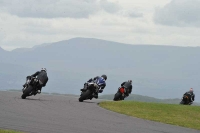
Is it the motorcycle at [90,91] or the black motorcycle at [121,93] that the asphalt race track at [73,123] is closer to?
the motorcycle at [90,91]

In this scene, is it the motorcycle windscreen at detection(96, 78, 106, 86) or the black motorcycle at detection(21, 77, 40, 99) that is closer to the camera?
the black motorcycle at detection(21, 77, 40, 99)

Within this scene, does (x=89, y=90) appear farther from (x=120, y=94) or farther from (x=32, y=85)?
(x=120, y=94)

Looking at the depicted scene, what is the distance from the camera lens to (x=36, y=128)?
51.1 feet

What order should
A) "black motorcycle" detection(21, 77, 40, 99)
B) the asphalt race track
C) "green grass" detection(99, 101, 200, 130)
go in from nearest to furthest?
1. the asphalt race track
2. "green grass" detection(99, 101, 200, 130)
3. "black motorcycle" detection(21, 77, 40, 99)

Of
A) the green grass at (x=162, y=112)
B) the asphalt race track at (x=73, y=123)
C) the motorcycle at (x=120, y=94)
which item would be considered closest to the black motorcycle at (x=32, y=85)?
the green grass at (x=162, y=112)

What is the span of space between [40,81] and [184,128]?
1084cm

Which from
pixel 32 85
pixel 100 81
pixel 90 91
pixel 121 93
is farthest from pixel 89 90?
pixel 121 93

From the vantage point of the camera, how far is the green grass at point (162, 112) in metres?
22.5

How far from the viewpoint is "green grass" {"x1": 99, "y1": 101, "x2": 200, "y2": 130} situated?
73.9 feet

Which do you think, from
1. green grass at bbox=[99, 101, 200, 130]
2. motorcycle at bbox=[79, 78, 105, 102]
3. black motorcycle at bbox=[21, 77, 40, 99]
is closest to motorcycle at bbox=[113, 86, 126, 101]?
motorcycle at bbox=[79, 78, 105, 102]

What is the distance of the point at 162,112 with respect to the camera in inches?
1017

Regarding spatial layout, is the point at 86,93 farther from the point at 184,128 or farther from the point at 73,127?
the point at 73,127

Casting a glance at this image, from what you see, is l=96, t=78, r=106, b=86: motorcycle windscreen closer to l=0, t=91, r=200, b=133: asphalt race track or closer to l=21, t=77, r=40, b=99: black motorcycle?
l=21, t=77, r=40, b=99: black motorcycle

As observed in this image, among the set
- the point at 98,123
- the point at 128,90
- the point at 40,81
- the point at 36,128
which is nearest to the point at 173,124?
the point at 98,123
